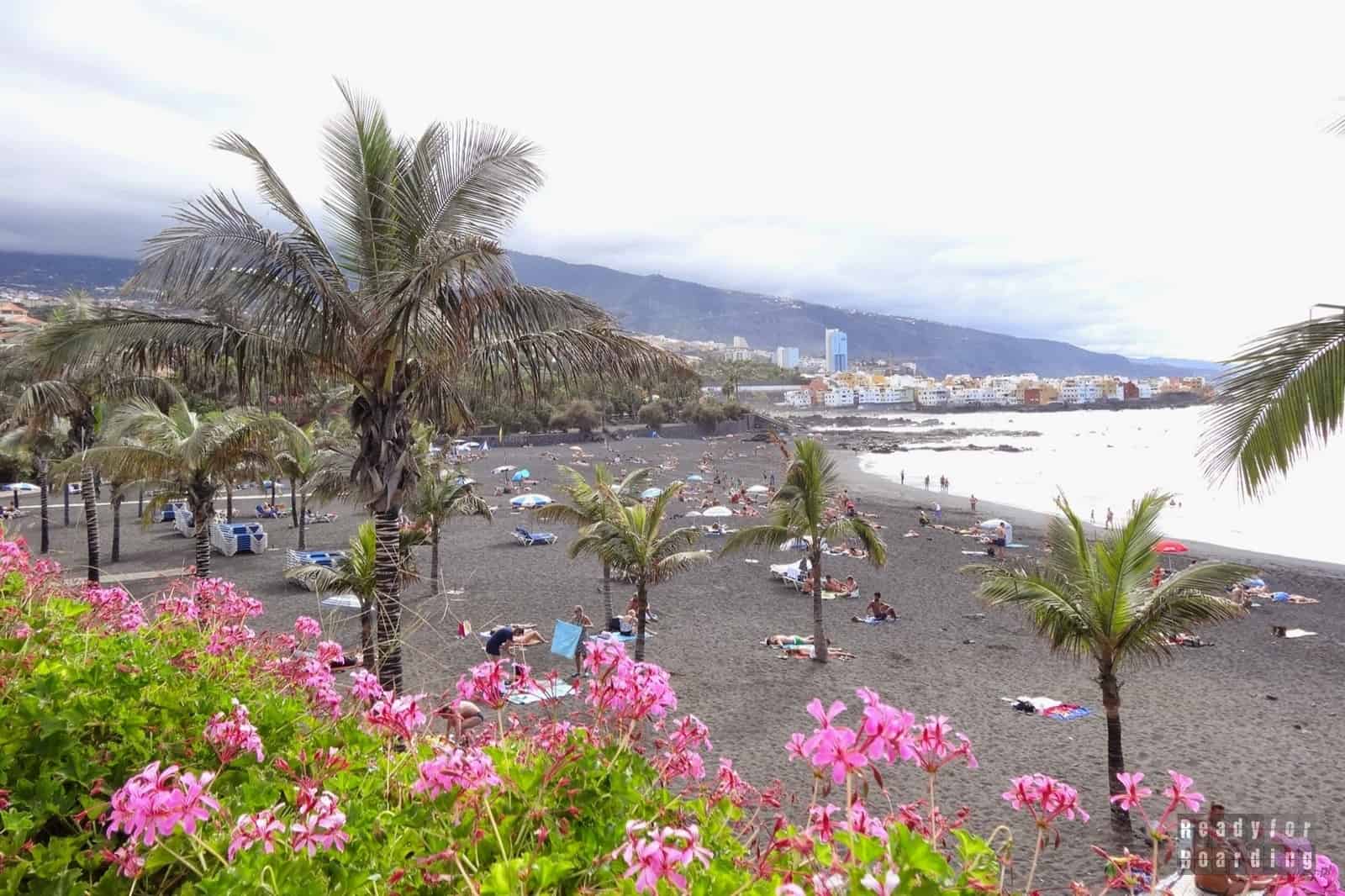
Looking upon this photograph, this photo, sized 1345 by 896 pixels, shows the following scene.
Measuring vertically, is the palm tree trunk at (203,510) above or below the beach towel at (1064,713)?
above

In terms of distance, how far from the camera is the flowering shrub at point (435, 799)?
1.39 m

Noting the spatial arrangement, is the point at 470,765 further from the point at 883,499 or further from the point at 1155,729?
the point at 883,499

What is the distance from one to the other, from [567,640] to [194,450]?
5.80m

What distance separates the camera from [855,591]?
60.6ft

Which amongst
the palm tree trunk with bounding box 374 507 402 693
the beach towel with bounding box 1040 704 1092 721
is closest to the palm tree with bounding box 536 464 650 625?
the palm tree trunk with bounding box 374 507 402 693

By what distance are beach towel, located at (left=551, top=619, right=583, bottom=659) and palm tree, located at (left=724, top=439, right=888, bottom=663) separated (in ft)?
8.95

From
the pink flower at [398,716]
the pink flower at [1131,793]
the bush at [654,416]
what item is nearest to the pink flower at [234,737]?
the pink flower at [398,716]

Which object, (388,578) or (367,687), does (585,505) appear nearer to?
(388,578)

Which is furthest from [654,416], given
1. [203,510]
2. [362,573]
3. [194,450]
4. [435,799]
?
[435,799]

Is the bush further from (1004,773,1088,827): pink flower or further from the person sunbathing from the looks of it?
(1004,773,1088,827): pink flower

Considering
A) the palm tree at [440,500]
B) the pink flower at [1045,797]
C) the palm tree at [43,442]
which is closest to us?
the pink flower at [1045,797]

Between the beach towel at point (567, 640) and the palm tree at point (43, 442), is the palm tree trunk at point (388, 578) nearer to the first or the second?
the beach towel at point (567, 640)

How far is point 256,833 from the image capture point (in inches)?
57.4

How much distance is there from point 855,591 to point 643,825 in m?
18.0
